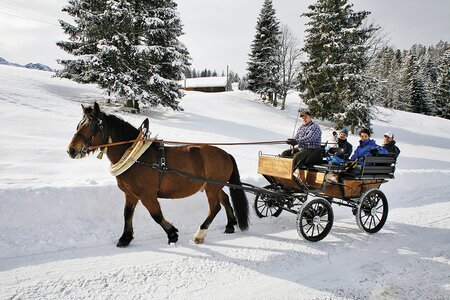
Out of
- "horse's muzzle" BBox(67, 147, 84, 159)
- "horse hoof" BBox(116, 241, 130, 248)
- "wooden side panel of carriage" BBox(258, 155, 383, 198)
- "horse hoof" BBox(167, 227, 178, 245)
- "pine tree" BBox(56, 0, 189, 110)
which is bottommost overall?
"horse hoof" BBox(116, 241, 130, 248)

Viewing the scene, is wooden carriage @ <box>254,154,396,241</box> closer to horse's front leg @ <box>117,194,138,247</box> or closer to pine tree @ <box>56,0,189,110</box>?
horse's front leg @ <box>117,194,138,247</box>

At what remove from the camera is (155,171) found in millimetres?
4621

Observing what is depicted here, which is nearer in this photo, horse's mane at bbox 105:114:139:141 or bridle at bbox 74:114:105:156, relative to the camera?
bridle at bbox 74:114:105:156

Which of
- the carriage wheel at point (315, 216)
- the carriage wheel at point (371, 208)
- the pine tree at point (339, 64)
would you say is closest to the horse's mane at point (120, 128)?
the carriage wheel at point (315, 216)

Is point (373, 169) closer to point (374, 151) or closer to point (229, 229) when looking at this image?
point (374, 151)

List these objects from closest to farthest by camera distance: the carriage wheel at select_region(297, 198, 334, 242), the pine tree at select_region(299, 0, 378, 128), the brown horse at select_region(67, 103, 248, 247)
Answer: the brown horse at select_region(67, 103, 248, 247), the carriage wheel at select_region(297, 198, 334, 242), the pine tree at select_region(299, 0, 378, 128)

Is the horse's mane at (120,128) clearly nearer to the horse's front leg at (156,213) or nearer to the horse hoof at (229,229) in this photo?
the horse's front leg at (156,213)

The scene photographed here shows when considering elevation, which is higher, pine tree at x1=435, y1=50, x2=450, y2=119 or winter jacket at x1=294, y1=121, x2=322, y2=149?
pine tree at x1=435, y1=50, x2=450, y2=119

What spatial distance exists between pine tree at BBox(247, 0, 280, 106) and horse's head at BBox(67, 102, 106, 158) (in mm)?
29107

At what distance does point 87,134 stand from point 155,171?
1.10 metres

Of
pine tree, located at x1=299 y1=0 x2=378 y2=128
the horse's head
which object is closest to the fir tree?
pine tree, located at x1=299 y1=0 x2=378 y2=128

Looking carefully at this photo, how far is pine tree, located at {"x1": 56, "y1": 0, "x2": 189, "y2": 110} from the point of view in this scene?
1616 cm

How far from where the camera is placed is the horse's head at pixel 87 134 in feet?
13.9

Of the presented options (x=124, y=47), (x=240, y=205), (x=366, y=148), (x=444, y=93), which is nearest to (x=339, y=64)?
(x=124, y=47)
